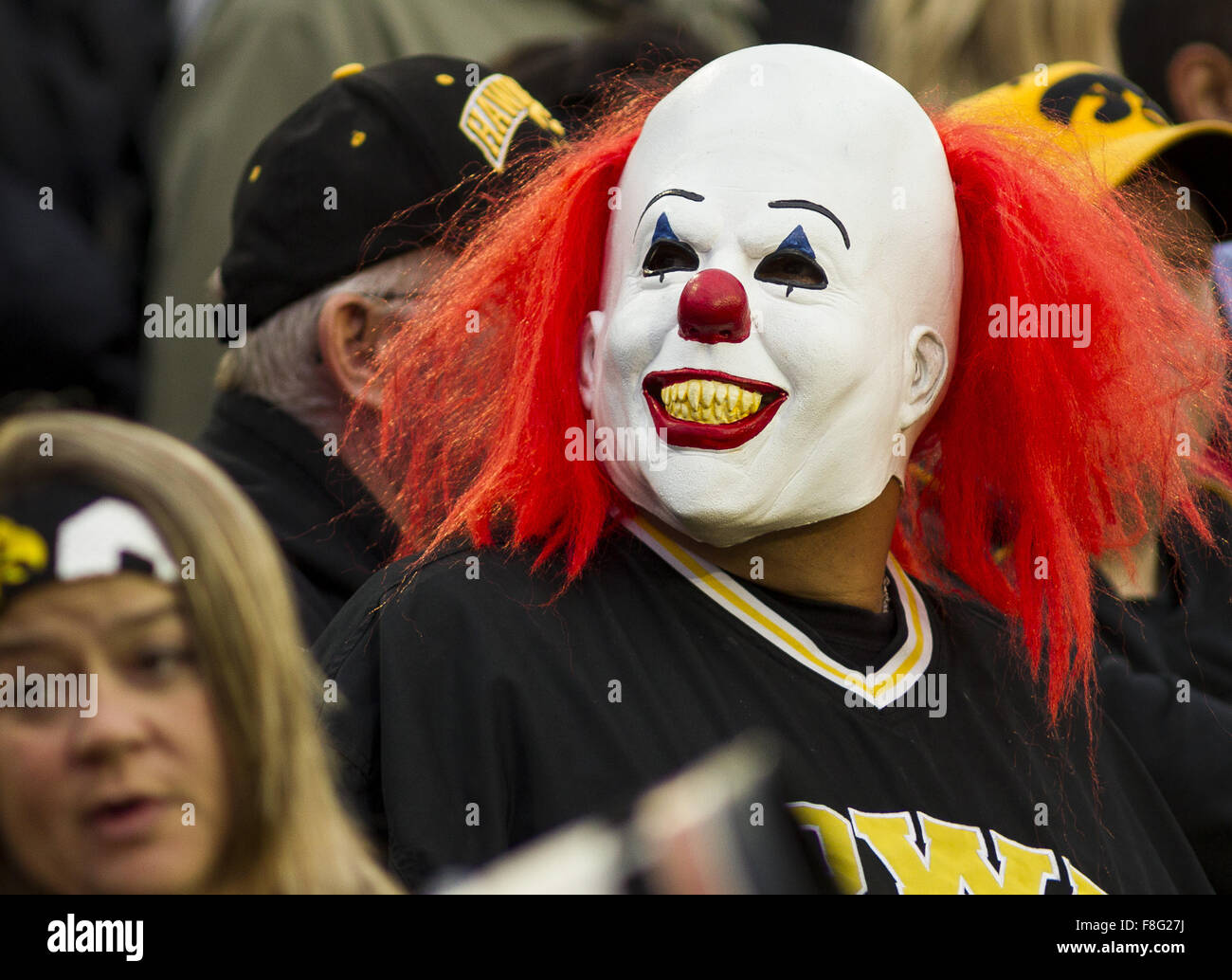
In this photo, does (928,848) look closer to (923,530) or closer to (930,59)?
(923,530)

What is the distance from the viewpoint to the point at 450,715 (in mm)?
1686

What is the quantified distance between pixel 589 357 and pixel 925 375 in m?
0.36

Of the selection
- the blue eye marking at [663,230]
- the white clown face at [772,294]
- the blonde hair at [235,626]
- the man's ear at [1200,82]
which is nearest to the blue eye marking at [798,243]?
the white clown face at [772,294]

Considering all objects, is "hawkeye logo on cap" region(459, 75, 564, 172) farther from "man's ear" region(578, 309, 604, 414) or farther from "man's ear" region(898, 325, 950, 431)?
"man's ear" region(898, 325, 950, 431)

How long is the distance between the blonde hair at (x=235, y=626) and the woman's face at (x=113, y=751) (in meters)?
0.01

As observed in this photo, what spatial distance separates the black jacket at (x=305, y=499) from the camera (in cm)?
222

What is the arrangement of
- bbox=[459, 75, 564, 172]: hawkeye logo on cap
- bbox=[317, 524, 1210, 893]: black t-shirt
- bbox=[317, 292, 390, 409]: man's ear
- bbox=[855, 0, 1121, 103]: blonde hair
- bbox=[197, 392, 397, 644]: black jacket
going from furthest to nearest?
bbox=[855, 0, 1121, 103]: blonde hair
bbox=[459, 75, 564, 172]: hawkeye logo on cap
bbox=[317, 292, 390, 409]: man's ear
bbox=[197, 392, 397, 644]: black jacket
bbox=[317, 524, 1210, 893]: black t-shirt

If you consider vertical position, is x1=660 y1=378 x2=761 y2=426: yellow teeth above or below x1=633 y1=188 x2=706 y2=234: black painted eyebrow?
below

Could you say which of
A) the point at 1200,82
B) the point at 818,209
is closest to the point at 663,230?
the point at 818,209

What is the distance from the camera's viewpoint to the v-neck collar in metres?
1.84

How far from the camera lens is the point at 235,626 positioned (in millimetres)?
1127

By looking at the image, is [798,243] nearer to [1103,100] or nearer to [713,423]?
[713,423]

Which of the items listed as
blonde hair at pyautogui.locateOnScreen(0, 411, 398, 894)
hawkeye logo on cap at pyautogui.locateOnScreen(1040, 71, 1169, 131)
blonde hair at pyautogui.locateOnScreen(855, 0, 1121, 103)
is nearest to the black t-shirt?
blonde hair at pyautogui.locateOnScreen(0, 411, 398, 894)

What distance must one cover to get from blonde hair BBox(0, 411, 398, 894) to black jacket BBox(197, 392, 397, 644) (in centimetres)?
101
